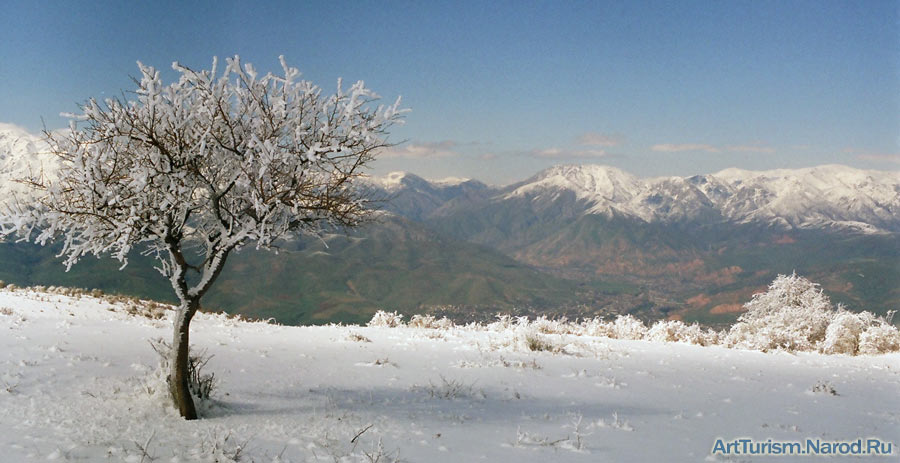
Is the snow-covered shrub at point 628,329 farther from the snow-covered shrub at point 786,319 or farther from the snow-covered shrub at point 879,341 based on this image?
the snow-covered shrub at point 879,341

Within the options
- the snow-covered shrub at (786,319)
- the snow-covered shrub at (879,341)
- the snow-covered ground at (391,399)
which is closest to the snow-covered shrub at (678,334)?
the snow-covered shrub at (786,319)

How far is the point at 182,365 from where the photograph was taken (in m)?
10.2

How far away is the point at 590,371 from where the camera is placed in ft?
56.9

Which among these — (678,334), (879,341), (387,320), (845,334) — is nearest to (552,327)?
(678,334)

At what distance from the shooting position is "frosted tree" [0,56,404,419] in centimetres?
944

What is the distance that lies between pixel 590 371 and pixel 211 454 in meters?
12.3

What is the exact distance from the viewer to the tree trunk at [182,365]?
1002cm

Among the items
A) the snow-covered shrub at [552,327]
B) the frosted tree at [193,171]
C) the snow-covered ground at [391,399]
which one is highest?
the frosted tree at [193,171]

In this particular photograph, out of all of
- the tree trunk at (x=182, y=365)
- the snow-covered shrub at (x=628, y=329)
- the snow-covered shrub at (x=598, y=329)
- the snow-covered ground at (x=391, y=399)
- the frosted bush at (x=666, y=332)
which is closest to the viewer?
the snow-covered ground at (x=391, y=399)

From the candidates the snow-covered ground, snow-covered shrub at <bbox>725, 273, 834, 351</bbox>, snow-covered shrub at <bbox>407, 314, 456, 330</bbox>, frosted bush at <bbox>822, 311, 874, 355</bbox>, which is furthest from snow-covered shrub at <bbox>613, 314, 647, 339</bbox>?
frosted bush at <bbox>822, 311, 874, 355</bbox>

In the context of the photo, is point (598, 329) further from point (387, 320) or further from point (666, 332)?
point (387, 320)

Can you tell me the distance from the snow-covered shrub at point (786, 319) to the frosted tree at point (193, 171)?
88.8ft

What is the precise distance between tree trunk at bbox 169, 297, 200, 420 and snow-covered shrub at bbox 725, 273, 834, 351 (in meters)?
28.1

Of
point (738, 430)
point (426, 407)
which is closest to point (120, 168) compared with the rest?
point (426, 407)
